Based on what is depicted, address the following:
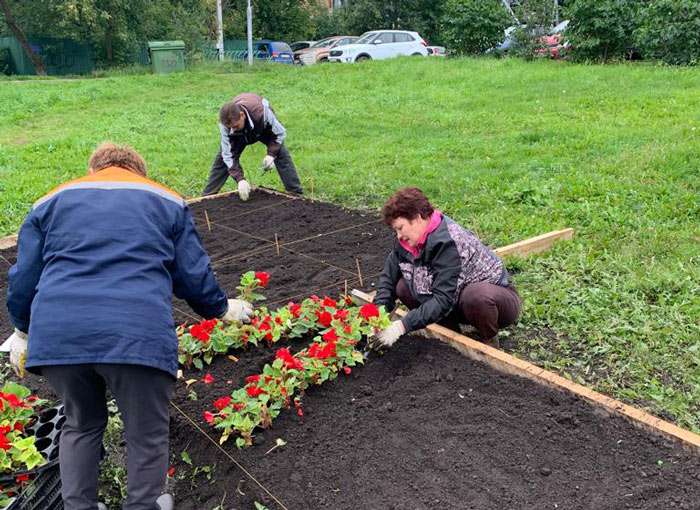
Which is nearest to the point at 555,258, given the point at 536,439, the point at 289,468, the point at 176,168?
the point at 536,439

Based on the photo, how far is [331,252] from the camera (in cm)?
537

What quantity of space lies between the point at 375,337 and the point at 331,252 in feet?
6.82

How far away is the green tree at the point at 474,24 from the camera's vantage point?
17.0m

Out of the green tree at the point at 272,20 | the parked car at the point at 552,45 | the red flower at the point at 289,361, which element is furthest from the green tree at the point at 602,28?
the green tree at the point at 272,20

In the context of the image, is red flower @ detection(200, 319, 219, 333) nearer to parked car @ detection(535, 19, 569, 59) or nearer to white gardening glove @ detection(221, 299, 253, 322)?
white gardening glove @ detection(221, 299, 253, 322)

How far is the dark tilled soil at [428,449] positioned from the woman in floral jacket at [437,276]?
242 mm

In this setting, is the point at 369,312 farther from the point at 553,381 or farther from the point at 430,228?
the point at 553,381

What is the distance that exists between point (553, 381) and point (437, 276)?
74 centimetres

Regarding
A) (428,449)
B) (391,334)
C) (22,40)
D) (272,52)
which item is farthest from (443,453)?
(272,52)

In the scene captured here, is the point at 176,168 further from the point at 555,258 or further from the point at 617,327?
the point at 617,327

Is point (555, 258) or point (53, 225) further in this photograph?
point (555, 258)

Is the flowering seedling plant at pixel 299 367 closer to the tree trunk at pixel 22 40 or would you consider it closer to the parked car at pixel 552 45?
the parked car at pixel 552 45

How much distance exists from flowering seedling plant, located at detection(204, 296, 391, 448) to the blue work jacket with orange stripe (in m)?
0.71

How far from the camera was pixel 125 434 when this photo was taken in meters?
2.38
